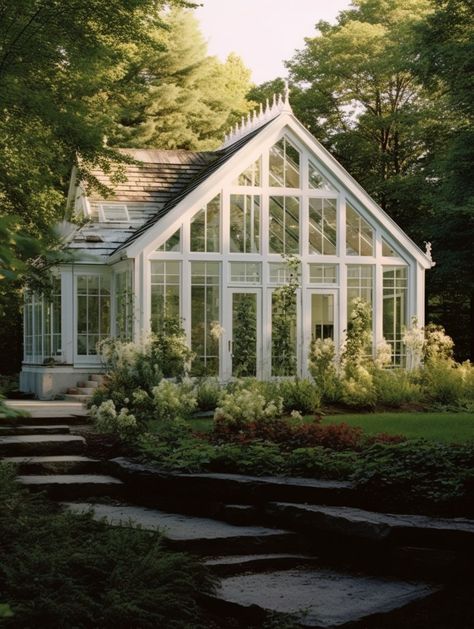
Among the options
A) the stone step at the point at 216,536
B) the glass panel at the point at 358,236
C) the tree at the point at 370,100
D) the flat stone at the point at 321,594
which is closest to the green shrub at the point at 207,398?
the glass panel at the point at 358,236

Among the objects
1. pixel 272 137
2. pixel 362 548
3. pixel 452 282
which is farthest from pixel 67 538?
pixel 452 282

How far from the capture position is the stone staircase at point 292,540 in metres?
6.30

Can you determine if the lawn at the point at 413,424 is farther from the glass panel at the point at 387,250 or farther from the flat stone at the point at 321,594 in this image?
the glass panel at the point at 387,250

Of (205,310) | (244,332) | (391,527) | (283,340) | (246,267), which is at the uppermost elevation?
(246,267)

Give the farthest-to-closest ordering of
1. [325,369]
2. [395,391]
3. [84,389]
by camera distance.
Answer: [84,389] < [325,369] < [395,391]

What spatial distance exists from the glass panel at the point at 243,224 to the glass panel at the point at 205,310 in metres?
0.68

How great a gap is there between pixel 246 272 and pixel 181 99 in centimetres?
1802

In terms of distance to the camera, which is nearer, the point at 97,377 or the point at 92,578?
the point at 92,578

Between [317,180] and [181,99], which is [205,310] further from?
[181,99]

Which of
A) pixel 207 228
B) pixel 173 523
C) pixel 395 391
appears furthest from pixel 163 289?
pixel 173 523

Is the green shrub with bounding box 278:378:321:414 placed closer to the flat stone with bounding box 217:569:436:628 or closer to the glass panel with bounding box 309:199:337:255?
the glass panel with bounding box 309:199:337:255

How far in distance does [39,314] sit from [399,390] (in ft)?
30.1

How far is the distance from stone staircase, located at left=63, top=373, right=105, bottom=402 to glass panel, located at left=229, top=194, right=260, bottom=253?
3.79 m

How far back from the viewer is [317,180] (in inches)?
833
